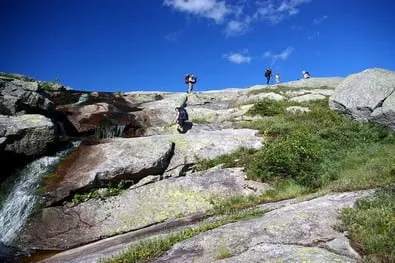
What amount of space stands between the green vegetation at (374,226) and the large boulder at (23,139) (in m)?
17.8

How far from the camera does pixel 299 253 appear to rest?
9.59 meters

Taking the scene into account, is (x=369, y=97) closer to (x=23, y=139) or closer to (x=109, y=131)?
(x=109, y=131)

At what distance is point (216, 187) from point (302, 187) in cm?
392

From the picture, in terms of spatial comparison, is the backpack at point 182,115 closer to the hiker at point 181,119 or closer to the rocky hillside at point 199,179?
the hiker at point 181,119

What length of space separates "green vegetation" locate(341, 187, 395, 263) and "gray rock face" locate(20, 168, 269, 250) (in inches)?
299

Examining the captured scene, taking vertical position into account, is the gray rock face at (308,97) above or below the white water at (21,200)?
above

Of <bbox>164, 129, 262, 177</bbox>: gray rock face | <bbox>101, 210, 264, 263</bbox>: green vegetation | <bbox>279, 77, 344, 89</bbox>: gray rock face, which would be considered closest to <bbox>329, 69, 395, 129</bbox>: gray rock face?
<bbox>164, 129, 262, 177</bbox>: gray rock face

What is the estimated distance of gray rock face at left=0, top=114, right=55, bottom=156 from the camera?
2348 centimetres

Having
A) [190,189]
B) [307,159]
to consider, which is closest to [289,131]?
A: [307,159]

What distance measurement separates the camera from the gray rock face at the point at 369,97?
27141 mm

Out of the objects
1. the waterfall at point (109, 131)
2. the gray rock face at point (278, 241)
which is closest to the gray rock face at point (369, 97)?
the gray rock face at point (278, 241)

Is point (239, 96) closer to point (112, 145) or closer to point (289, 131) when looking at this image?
point (289, 131)

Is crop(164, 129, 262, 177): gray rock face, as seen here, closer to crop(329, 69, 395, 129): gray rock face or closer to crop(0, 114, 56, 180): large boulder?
crop(0, 114, 56, 180): large boulder

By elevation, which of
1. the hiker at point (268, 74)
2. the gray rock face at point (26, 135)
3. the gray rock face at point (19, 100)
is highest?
the hiker at point (268, 74)
